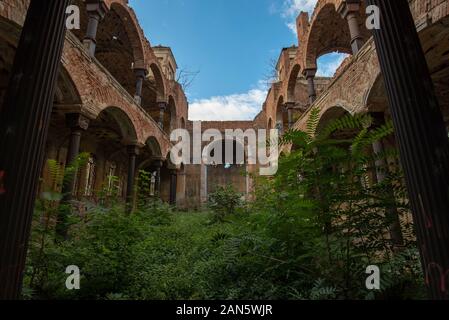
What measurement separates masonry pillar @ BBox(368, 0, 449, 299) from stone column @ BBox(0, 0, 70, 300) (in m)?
2.88

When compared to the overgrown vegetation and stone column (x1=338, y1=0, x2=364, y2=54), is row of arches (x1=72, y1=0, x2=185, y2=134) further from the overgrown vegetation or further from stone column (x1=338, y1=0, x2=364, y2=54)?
stone column (x1=338, y1=0, x2=364, y2=54)

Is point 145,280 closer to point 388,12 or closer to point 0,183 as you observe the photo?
point 0,183

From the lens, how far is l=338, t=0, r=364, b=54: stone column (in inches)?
321

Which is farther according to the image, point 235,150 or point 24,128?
point 235,150

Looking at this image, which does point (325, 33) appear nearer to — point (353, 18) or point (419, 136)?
point (353, 18)

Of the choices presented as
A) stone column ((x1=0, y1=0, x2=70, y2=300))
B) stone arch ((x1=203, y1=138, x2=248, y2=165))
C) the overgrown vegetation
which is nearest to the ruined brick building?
the overgrown vegetation

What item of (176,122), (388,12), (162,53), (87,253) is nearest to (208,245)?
(87,253)

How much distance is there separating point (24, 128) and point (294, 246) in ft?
10.9

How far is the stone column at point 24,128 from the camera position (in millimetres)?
1814

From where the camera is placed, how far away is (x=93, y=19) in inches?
335

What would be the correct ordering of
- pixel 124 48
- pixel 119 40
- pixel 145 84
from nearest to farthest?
pixel 119 40 < pixel 124 48 < pixel 145 84

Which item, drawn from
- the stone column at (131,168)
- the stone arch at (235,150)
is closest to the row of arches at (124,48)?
the stone column at (131,168)

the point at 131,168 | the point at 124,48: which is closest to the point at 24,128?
the point at 131,168

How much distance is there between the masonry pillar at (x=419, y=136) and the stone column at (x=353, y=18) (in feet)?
22.6
